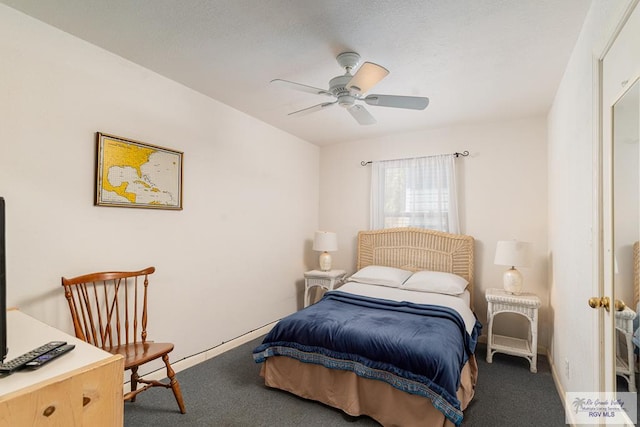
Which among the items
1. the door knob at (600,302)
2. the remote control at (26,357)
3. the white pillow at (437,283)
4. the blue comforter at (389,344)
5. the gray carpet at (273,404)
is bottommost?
the gray carpet at (273,404)

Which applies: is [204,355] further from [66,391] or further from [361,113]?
[361,113]

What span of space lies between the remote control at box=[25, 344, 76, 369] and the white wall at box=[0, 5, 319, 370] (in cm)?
102

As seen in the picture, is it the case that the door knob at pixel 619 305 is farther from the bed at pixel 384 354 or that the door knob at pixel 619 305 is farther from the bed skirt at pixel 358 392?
the bed skirt at pixel 358 392

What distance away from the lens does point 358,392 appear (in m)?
2.13

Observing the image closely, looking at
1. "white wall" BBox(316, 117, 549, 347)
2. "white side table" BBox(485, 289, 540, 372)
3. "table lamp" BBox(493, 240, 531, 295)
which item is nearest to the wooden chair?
"white side table" BBox(485, 289, 540, 372)

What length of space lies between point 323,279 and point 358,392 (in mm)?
1869

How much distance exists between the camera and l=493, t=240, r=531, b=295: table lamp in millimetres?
2980

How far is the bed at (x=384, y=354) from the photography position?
1909 mm

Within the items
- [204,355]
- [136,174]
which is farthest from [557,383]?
[136,174]

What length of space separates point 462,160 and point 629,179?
264cm

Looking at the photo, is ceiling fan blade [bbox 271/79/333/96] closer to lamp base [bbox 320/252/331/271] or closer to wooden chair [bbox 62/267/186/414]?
wooden chair [bbox 62/267/186/414]

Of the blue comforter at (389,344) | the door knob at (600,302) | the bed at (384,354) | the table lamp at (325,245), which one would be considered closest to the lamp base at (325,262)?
the table lamp at (325,245)

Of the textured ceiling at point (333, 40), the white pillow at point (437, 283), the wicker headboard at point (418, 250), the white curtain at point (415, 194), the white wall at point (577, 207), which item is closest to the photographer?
the white wall at point (577, 207)

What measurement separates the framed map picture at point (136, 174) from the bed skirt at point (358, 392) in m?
1.61
